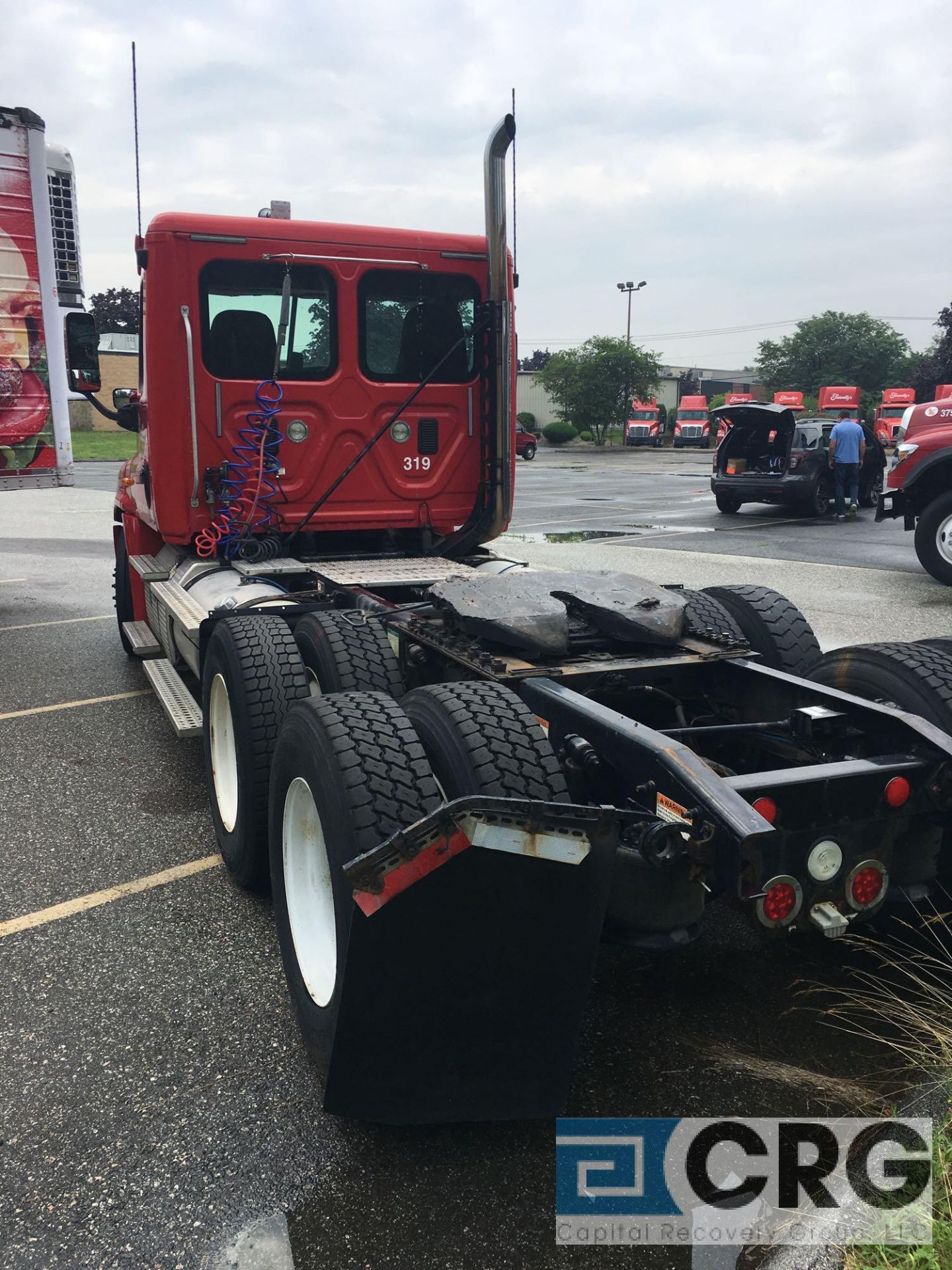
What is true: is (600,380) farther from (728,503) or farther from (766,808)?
(766,808)

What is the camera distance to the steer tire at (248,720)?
3775 mm

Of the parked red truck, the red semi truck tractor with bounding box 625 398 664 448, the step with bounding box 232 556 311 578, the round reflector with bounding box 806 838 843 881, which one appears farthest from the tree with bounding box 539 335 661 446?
the round reflector with bounding box 806 838 843 881

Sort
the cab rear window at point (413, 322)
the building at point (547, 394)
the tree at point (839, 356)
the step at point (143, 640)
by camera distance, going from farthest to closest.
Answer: the tree at point (839, 356), the building at point (547, 394), the step at point (143, 640), the cab rear window at point (413, 322)

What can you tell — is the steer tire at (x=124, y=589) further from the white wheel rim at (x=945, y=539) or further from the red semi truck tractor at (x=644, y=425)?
the red semi truck tractor at (x=644, y=425)

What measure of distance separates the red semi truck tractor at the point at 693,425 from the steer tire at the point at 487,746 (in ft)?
170

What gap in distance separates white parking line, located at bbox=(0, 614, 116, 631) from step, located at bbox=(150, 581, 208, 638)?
329cm

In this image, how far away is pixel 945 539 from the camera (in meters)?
10.9

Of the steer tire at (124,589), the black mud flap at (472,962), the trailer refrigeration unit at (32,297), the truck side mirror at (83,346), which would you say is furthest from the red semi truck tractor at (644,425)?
the black mud flap at (472,962)

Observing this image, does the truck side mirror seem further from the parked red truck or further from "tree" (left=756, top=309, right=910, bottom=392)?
"tree" (left=756, top=309, right=910, bottom=392)

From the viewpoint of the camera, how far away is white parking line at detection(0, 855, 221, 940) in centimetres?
370

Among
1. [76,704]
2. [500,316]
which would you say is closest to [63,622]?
[76,704]

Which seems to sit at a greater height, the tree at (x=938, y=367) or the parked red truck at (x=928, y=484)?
the tree at (x=938, y=367)

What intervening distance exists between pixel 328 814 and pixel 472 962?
0.53 metres

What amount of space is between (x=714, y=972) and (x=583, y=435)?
183 feet
